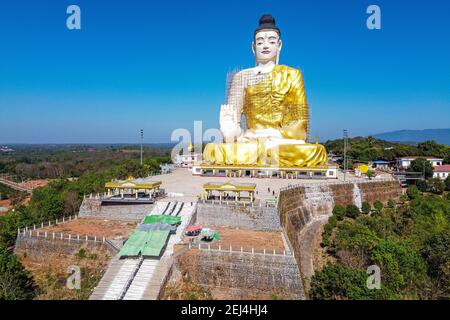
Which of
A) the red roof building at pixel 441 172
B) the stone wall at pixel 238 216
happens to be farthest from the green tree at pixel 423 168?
the stone wall at pixel 238 216

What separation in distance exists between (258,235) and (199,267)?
354 cm

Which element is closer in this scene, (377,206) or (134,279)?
(134,279)

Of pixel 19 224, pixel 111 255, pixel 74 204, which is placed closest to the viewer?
pixel 111 255

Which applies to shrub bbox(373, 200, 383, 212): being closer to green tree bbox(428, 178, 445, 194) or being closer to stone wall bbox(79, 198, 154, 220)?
green tree bbox(428, 178, 445, 194)

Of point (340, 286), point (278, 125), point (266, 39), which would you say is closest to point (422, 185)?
point (278, 125)

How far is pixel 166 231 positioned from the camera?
611 inches

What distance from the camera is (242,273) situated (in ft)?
43.9

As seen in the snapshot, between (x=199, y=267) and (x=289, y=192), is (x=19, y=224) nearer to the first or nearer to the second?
(x=199, y=267)

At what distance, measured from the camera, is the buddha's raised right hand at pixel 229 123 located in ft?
97.0

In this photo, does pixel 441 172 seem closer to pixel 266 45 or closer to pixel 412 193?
pixel 412 193

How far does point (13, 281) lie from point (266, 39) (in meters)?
23.2

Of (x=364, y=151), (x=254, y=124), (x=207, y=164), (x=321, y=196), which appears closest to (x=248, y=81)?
(x=254, y=124)

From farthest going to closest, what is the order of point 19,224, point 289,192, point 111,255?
point 289,192, point 19,224, point 111,255

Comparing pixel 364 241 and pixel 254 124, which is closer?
pixel 364 241
